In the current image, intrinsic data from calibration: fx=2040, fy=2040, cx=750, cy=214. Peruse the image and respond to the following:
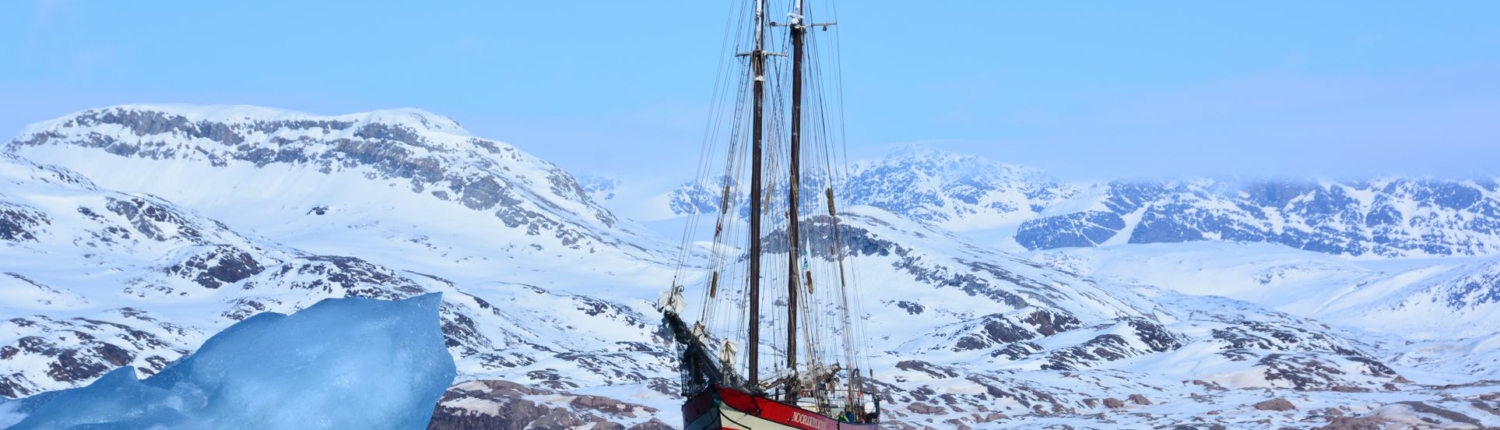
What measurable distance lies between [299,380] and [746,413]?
1208 inches

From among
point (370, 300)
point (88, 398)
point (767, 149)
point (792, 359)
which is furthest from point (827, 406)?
point (88, 398)

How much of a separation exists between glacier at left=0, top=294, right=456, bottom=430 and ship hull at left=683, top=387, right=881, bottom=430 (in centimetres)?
2762

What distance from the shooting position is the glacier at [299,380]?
48.5m

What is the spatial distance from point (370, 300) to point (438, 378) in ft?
12.1

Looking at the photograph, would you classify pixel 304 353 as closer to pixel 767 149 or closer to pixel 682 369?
pixel 682 369

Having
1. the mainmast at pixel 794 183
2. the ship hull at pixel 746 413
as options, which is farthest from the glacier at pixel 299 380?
the mainmast at pixel 794 183

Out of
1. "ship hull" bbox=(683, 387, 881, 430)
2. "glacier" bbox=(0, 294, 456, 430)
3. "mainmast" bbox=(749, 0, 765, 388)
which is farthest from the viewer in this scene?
"mainmast" bbox=(749, 0, 765, 388)

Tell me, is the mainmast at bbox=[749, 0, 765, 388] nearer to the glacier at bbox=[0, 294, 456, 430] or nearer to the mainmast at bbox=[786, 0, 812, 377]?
the mainmast at bbox=[786, 0, 812, 377]

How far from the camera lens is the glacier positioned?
159ft

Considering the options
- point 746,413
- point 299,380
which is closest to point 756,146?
point 746,413

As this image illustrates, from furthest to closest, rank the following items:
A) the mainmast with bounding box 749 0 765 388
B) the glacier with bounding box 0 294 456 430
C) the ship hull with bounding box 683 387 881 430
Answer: the mainmast with bounding box 749 0 765 388 → the ship hull with bounding box 683 387 881 430 → the glacier with bounding box 0 294 456 430

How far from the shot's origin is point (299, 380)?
50.0 metres

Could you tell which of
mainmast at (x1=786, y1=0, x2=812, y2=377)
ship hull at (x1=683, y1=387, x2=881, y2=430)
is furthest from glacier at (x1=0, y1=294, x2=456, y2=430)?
mainmast at (x1=786, y1=0, x2=812, y2=377)

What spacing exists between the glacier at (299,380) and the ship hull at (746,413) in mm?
27617
